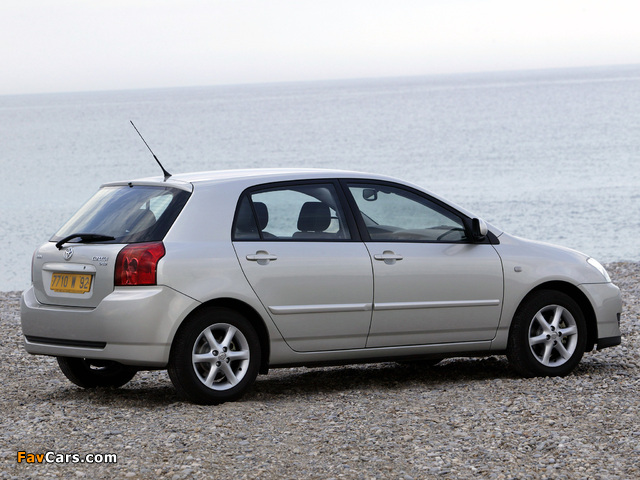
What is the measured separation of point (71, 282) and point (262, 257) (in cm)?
125

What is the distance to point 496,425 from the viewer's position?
608 cm

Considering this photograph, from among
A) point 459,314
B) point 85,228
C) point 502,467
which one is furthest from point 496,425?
point 85,228

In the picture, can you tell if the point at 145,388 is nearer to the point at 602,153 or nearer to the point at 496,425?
the point at 496,425

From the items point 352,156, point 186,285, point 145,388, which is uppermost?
point 186,285

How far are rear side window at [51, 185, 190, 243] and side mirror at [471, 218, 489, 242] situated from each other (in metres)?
2.10

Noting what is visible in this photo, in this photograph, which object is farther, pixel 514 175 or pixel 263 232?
pixel 514 175

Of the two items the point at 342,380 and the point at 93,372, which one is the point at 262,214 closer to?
the point at 342,380

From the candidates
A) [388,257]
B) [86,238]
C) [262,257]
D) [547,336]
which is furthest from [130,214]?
[547,336]

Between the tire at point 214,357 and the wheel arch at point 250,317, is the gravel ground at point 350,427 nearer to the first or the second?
the tire at point 214,357

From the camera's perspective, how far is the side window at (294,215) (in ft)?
22.5

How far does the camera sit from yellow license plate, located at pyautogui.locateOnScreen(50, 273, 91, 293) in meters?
6.59

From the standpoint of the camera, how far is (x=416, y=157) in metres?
67.1

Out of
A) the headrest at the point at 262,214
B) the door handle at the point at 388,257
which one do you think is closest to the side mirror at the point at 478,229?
the door handle at the point at 388,257

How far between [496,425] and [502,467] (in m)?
0.86
